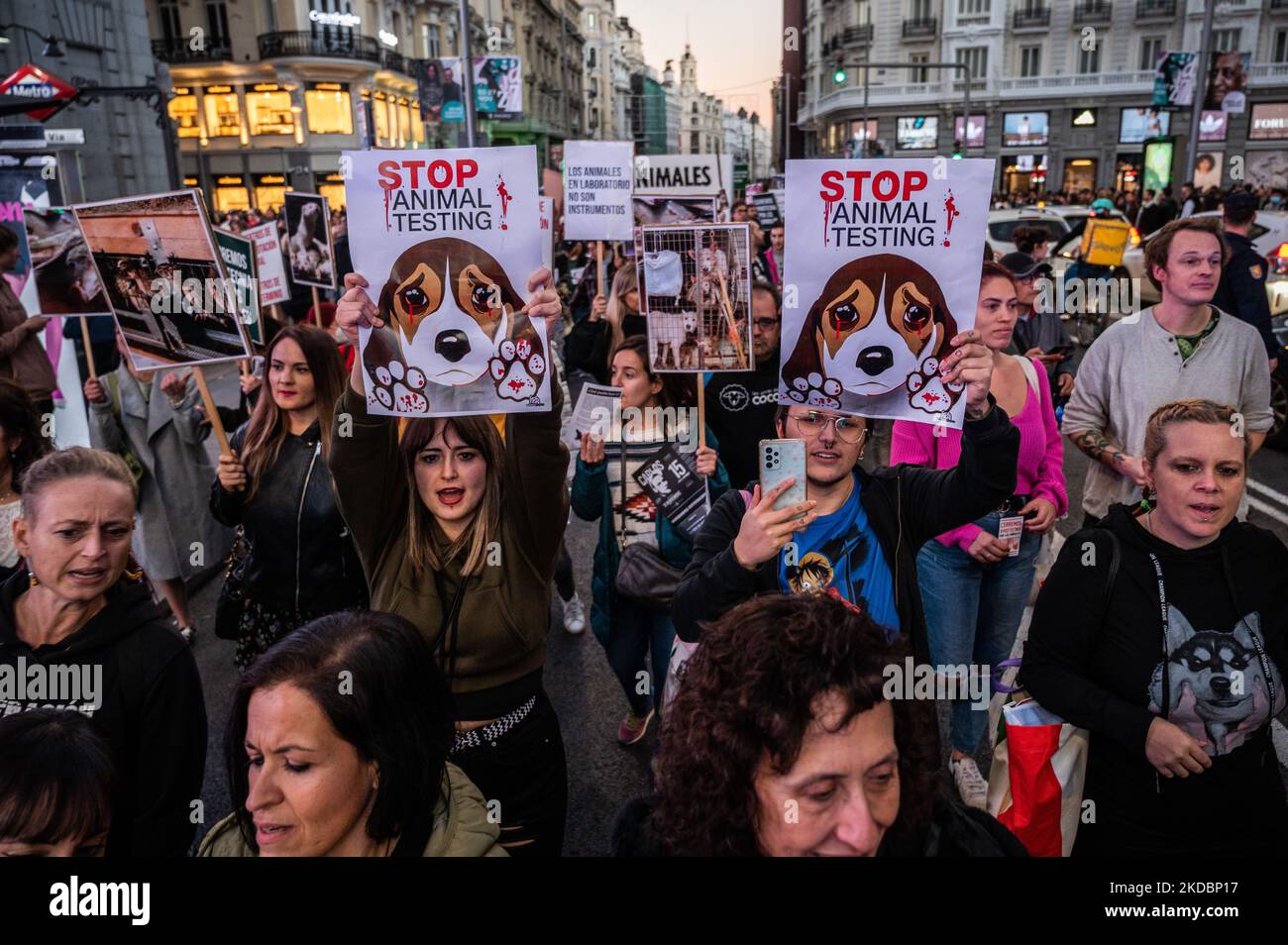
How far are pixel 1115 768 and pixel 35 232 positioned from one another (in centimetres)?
618

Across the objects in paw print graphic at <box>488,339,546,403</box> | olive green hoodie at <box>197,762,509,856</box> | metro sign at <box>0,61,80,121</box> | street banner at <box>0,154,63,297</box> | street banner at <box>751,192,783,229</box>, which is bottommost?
olive green hoodie at <box>197,762,509,856</box>

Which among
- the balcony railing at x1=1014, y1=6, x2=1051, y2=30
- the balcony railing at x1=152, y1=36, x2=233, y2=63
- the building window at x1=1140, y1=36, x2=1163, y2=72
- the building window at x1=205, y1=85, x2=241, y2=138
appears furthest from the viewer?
the balcony railing at x1=1014, y1=6, x2=1051, y2=30

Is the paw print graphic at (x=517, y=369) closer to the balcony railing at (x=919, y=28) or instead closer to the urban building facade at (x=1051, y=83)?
the urban building facade at (x=1051, y=83)

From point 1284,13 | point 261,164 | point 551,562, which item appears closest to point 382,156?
point 551,562

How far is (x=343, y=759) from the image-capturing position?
187cm

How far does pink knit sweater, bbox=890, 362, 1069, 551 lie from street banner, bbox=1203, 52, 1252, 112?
731 inches

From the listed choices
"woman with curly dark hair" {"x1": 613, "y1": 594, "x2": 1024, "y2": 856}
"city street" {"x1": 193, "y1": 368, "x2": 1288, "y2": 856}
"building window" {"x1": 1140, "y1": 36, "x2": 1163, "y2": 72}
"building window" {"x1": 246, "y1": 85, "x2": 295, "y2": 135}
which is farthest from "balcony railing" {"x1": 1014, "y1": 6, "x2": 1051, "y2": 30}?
"woman with curly dark hair" {"x1": 613, "y1": 594, "x2": 1024, "y2": 856}

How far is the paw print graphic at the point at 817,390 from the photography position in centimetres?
281

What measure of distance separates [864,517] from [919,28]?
198ft

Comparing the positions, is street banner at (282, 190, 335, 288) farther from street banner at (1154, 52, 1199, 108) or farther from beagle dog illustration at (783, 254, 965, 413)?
street banner at (1154, 52, 1199, 108)

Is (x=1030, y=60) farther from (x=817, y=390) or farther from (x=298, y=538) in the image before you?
(x=298, y=538)

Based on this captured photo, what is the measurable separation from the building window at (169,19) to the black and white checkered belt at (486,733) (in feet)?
158

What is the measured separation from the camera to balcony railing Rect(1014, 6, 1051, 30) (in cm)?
5175
